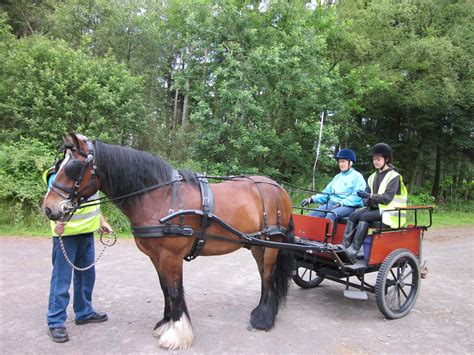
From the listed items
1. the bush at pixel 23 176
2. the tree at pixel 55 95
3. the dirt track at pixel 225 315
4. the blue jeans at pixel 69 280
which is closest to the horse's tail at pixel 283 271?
the dirt track at pixel 225 315

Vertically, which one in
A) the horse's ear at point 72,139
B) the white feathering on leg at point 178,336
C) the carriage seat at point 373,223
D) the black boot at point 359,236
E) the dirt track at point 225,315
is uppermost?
the horse's ear at point 72,139

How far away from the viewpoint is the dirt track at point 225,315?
345 centimetres

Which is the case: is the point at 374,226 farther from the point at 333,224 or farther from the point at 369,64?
the point at 369,64

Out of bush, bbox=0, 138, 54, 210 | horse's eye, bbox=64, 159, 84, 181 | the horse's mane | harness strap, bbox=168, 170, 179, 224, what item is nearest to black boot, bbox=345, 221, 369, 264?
harness strap, bbox=168, 170, 179, 224

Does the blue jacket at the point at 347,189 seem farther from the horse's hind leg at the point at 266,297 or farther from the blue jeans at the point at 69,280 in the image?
the blue jeans at the point at 69,280

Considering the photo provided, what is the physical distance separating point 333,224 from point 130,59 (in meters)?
15.7

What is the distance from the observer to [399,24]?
13828 mm

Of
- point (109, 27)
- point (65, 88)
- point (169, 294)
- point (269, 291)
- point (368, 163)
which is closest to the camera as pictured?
point (169, 294)

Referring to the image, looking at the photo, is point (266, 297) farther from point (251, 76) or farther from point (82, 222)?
point (251, 76)

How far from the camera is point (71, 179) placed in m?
3.05

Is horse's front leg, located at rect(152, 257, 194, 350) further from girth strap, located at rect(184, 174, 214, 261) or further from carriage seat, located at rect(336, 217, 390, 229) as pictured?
carriage seat, located at rect(336, 217, 390, 229)

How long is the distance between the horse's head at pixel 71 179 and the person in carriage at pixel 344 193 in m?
2.91

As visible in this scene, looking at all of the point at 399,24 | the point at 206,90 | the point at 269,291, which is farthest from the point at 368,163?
the point at 269,291

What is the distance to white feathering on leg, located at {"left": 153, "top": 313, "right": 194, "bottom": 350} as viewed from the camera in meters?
3.31
